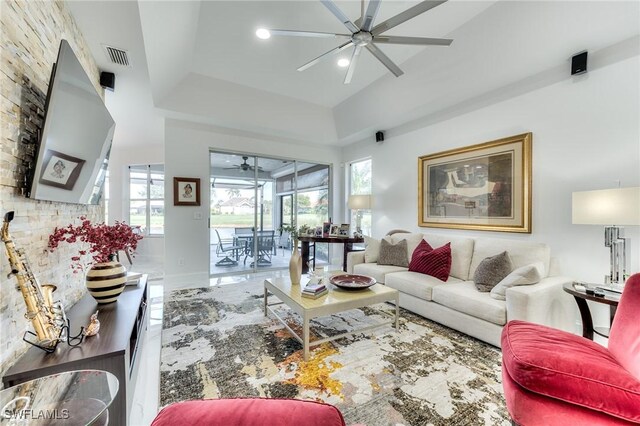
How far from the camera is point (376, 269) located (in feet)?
11.5

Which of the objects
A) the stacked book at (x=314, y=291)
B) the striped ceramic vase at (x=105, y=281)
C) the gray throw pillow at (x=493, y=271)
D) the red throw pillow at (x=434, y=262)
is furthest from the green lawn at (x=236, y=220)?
the gray throw pillow at (x=493, y=271)

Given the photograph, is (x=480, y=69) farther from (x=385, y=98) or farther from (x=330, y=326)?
(x=330, y=326)

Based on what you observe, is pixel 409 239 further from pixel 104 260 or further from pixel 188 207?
pixel 188 207

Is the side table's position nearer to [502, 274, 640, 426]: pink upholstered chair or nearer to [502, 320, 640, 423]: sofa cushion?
[502, 274, 640, 426]: pink upholstered chair

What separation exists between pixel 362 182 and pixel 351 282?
11.1 feet

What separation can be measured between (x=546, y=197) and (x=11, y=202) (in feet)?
14.0

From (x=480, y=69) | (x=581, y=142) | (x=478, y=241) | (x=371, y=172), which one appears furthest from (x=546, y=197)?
(x=371, y=172)

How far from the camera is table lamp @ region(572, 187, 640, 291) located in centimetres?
187

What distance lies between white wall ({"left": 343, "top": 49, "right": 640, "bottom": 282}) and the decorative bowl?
184 centimetres

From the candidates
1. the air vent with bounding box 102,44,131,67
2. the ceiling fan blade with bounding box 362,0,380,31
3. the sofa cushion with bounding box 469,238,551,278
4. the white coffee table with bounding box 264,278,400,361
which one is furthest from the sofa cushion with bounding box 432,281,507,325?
the air vent with bounding box 102,44,131,67

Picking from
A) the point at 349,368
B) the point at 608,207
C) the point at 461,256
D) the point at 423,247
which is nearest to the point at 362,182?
the point at 423,247

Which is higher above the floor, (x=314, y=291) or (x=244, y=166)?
(x=244, y=166)

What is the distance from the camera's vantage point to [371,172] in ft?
17.7

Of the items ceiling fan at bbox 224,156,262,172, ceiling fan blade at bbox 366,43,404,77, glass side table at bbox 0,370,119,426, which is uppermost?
ceiling fan blade at bbox 366,43,404,77
